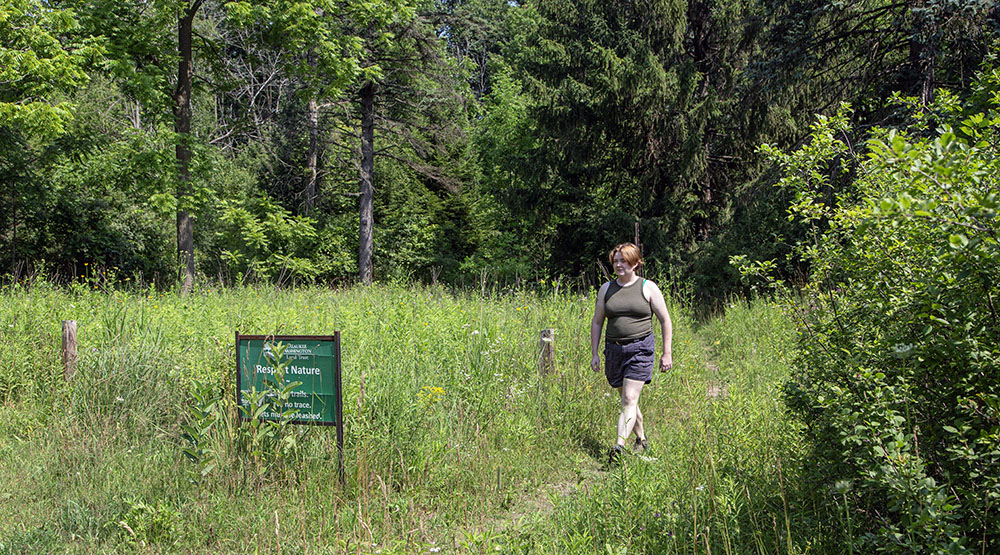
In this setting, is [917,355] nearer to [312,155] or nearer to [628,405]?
[628,405]

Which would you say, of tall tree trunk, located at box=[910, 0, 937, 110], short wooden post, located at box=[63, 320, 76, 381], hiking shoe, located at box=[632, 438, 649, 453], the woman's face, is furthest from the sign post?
tall tree trunk, located at box=[910, 0, 937, 110]

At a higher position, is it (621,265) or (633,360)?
(621,265)

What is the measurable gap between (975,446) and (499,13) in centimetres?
4537

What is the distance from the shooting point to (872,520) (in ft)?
9.97

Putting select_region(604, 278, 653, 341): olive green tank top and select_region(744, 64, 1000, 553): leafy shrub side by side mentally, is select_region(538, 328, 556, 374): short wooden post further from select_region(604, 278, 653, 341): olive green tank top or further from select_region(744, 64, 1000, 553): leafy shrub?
select_region(744, 64, 1000, 553): leafy shrub

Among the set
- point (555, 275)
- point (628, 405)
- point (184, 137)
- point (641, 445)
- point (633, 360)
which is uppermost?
point (184, 137)

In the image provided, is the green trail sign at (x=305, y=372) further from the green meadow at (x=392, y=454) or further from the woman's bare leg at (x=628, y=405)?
the woman's bare leg at (x=628, y=405)

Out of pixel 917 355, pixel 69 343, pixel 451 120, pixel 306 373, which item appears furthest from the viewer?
pixel 451 120

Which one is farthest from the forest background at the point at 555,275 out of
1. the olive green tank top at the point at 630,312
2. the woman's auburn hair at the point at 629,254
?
the woman's auburn hair at the point at 629,254

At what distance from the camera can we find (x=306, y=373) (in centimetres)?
449

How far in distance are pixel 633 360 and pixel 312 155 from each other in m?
24.1

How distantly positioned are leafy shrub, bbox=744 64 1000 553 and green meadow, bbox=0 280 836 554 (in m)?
0.43

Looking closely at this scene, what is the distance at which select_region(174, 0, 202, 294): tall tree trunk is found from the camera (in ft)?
52.2

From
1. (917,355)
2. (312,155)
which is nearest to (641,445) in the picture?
(917,355)
